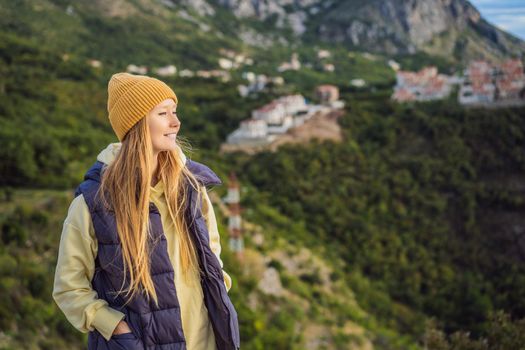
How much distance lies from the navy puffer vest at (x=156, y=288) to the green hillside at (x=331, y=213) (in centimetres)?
257

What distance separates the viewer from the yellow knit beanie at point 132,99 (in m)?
1.82

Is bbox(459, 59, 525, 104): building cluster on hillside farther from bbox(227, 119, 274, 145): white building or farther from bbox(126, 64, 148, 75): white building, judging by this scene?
bbox(126, 64, 148, 75): white building

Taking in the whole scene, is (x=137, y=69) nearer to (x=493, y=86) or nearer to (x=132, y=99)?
(x=493, y=86)

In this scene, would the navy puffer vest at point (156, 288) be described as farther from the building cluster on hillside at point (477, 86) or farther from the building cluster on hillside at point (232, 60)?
the building cluster on hillside at point (232, 60)

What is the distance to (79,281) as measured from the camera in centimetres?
174

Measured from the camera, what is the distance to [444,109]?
2878 cm

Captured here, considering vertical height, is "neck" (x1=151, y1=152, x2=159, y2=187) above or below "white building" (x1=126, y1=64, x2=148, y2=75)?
below

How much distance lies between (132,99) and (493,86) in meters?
31.2

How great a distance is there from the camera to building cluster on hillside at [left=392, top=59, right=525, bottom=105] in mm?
30125

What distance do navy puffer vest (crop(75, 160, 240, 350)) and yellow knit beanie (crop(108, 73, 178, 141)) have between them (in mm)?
143

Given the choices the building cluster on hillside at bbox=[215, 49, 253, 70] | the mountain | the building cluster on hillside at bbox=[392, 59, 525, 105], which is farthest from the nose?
the mountain

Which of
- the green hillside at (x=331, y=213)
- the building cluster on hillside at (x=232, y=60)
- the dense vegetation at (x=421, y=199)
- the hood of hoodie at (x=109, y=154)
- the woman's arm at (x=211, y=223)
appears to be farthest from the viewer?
the building cluster on hillside at (x=232, y=60)

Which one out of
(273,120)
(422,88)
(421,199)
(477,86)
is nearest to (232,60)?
(422,88)

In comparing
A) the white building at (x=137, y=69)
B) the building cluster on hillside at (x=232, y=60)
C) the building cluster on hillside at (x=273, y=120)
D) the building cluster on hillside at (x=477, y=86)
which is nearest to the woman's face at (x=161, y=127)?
the building cluster on hillside at (x=273, y=120)
